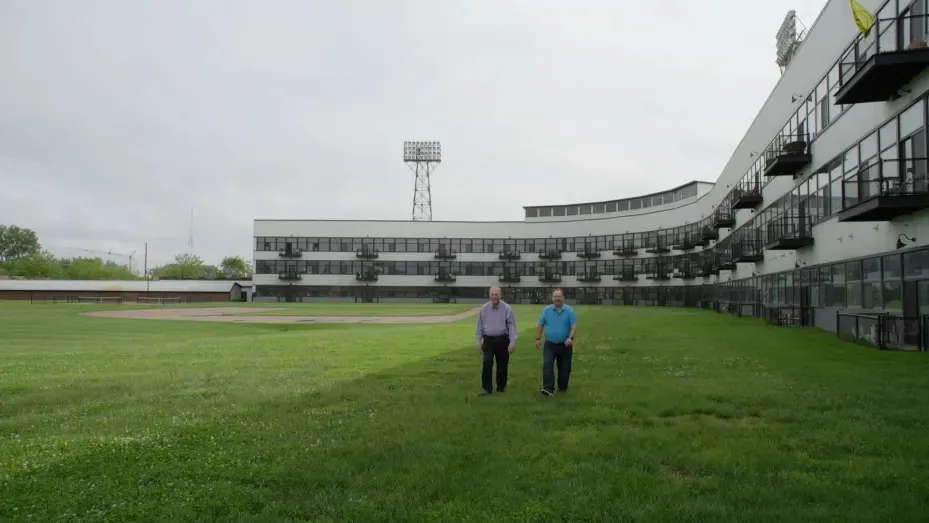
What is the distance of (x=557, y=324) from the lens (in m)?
11.7

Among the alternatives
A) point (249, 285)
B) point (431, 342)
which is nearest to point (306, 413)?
point (431, 342)

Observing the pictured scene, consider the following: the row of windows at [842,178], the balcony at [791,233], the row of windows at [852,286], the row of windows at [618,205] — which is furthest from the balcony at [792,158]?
the row of windows at [618,205]

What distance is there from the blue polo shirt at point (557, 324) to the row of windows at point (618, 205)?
73.4 meters

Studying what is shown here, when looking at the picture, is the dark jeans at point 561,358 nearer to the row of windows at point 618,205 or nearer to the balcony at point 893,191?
the balcony at point 893,191

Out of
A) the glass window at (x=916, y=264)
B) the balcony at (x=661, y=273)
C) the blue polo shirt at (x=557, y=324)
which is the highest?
the balcony at (x=661, y=273)

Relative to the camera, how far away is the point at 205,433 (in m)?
8.39

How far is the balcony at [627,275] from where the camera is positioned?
88344 mm

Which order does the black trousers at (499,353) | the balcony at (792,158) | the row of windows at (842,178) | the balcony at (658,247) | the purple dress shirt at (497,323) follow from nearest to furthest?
the black trousers at (499,353) → the purple dress shirt at (497,323) → the row of windows at (842,178) → the balcony at (792,158) → the balcony at (658,247)

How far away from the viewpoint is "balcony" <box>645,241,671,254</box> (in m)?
82.6

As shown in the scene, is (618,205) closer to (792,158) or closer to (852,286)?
(792,158)

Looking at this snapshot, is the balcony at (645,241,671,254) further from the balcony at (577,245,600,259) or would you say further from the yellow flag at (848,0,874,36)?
the yellow flag at (848,0,874,36)

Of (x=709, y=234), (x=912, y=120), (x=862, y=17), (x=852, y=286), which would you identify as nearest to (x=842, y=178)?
(x=852, y=286)

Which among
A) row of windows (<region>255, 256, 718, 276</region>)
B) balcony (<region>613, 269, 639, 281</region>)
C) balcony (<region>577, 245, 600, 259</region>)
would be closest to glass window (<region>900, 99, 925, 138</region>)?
balcony (<region>613, 269, 639, 281</region>)

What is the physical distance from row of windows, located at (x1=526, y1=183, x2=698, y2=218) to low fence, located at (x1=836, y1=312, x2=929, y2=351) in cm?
6210
